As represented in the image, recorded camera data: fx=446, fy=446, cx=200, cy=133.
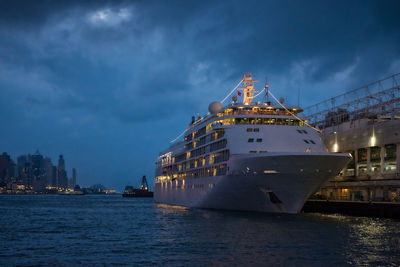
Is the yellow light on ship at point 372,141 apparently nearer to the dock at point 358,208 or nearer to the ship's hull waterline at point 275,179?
the dock at point 358,208

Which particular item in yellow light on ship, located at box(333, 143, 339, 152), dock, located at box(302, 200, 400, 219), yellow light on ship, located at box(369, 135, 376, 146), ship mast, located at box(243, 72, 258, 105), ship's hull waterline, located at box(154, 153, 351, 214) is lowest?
dock, located at box(302, 200, 400, 219)

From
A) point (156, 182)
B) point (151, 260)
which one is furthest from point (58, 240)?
point (156, 182)

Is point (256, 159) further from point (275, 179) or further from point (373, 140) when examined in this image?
point (373, 140)

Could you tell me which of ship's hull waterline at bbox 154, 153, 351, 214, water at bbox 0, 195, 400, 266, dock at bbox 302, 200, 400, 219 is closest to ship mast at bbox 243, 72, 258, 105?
ship's hull waterline at bbox 154, 153, 351, 214

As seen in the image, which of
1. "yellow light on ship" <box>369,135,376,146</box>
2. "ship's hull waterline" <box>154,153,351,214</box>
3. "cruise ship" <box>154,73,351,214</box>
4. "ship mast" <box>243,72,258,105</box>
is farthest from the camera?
"ship mast" <box>243,72,258,105</box>

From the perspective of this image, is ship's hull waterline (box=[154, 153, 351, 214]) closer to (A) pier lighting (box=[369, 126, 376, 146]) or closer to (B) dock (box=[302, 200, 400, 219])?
(B) dock (box=[302, 200, 400, 219])

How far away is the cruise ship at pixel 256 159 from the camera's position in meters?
38.8

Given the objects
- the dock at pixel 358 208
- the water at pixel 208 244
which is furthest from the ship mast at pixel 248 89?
the water at pixel 208 244

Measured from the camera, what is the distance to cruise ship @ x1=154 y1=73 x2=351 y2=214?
38.8 meters

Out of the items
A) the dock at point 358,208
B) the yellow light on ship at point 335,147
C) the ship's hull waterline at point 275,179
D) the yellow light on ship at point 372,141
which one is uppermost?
the yellow light on ship at point 372,141

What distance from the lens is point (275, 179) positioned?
128 feet

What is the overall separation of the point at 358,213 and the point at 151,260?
31898 millimetres

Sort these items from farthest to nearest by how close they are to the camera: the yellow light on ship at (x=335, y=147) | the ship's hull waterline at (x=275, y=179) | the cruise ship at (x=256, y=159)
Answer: the yellow light on ship at (x=335, y=147)
the cruise ship at (x=256, y=159)
the ship's hull waterline at (x=275, y=179)

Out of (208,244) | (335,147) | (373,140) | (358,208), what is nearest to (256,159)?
(358,208)
